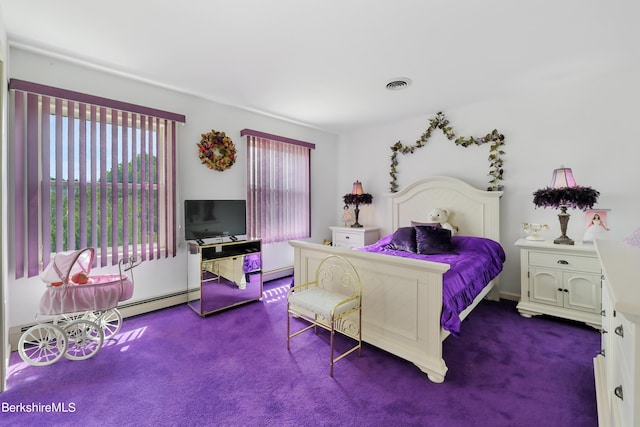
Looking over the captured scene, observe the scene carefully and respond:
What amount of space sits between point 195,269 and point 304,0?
2.79 meters

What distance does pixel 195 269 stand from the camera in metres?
3.20

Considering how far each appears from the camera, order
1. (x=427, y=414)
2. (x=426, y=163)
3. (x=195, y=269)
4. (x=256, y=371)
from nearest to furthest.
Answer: (x=427, y=414)
(x=256, y=371)
(x=195, y=269)
(x=426, y=163)

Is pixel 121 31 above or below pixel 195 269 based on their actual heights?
above

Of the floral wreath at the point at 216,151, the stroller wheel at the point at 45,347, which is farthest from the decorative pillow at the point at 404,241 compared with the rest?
the stroller wheel at the point at 45,347

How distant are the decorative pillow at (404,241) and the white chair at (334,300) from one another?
1.08 m

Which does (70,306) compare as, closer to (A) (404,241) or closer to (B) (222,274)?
(B) (222,274)

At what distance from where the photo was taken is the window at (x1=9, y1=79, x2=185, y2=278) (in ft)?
7.42

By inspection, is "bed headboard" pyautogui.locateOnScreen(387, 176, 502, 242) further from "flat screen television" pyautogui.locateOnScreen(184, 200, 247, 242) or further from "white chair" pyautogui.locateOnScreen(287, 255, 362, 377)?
"flat screen television" pyautogui.locateOnScreen(184, 200, 247, 242)

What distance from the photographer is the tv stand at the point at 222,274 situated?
292 cm

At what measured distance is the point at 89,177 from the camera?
8.36ft

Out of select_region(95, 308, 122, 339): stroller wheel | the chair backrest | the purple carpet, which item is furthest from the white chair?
select_region(95, 308, 122, 339): stroller wheel

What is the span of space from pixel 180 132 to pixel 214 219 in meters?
1.05

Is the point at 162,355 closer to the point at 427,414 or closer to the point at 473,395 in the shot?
the point at 427,414

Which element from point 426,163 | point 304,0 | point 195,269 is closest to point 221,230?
point 195,269
